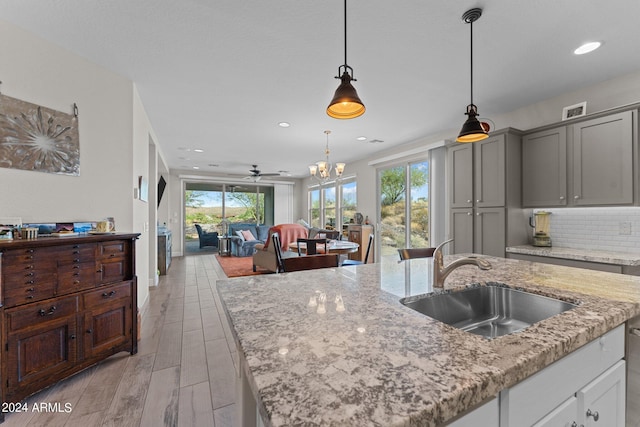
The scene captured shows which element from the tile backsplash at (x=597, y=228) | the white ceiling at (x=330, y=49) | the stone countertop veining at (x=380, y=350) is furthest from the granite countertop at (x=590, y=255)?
the white ceiling at (x=330, y=49)

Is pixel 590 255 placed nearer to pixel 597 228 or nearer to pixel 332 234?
pixel 597 228

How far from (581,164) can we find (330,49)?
2.78m

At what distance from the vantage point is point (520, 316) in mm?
1289

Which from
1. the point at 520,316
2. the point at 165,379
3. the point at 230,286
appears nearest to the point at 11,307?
the point at 165,379

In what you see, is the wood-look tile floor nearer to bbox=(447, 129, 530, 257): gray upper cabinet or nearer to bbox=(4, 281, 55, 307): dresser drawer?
bbox=(4, 281, 55, 307): dresser drawer

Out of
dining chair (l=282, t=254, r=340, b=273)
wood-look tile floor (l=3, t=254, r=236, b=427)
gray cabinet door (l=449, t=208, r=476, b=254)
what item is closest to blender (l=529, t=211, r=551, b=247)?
gray cabinet door (l=449, t=208, r=476, b=254)

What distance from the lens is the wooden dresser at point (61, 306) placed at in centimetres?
164

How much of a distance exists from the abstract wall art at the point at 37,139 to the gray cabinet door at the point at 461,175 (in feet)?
13.8

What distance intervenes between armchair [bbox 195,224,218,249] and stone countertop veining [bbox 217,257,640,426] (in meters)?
7.94

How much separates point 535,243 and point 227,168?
738 cm

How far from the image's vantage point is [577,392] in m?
0.85

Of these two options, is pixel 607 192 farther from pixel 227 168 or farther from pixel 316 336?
pixel 227 168

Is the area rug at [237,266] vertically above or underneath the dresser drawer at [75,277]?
underneath

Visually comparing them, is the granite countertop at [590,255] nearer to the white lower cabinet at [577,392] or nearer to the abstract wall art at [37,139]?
the white lower cabinet at [577,392]
